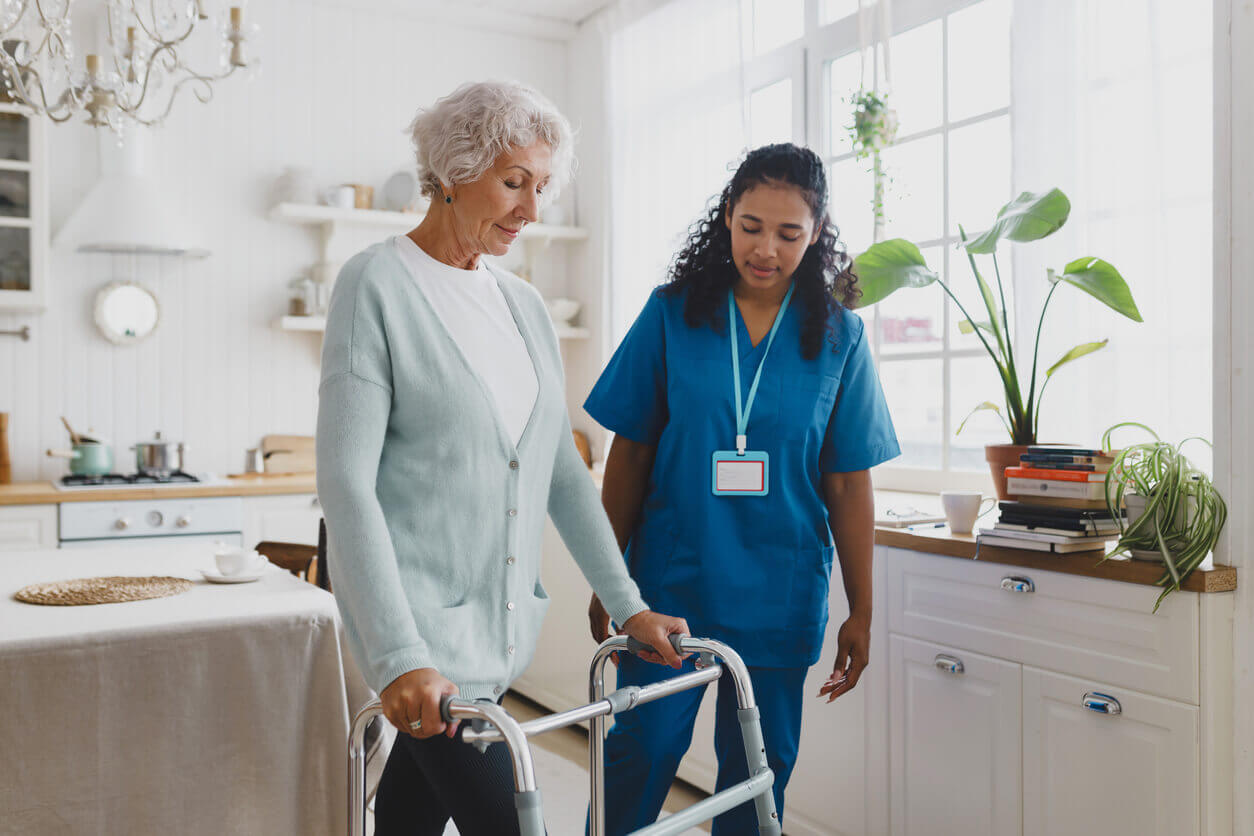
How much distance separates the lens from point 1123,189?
2.29m

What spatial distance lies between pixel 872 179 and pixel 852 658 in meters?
1.76

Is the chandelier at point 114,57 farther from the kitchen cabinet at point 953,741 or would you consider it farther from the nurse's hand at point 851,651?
the kitchen cabinet at point 953,741

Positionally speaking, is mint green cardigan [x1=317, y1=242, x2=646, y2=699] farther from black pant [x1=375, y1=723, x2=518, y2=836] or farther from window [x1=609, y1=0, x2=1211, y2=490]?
window [x1=609, y1=0, x2=1211, y2=490]

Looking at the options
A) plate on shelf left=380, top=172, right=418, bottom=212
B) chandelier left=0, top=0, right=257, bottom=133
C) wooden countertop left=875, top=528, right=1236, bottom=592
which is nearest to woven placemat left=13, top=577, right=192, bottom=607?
chandelier left=0, top=0, right=257, bottom=133

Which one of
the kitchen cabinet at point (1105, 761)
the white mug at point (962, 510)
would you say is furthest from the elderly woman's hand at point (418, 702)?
the white mug at point (962, 510)

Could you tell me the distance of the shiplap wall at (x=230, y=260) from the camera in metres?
3.87

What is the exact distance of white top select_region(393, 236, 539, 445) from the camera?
4.17 ft

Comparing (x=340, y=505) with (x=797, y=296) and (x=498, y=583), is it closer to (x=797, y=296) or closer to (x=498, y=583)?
(x=498, y=583)

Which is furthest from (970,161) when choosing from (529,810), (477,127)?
(529,810)

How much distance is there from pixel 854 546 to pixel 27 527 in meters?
2.78

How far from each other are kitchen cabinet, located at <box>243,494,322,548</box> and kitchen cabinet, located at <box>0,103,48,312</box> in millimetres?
1019

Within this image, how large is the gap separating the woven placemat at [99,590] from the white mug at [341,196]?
2.17 m

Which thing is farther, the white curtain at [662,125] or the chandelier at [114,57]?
the white curtain at [662,125]

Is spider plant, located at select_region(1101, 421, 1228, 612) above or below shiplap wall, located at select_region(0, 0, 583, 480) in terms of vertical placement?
below
